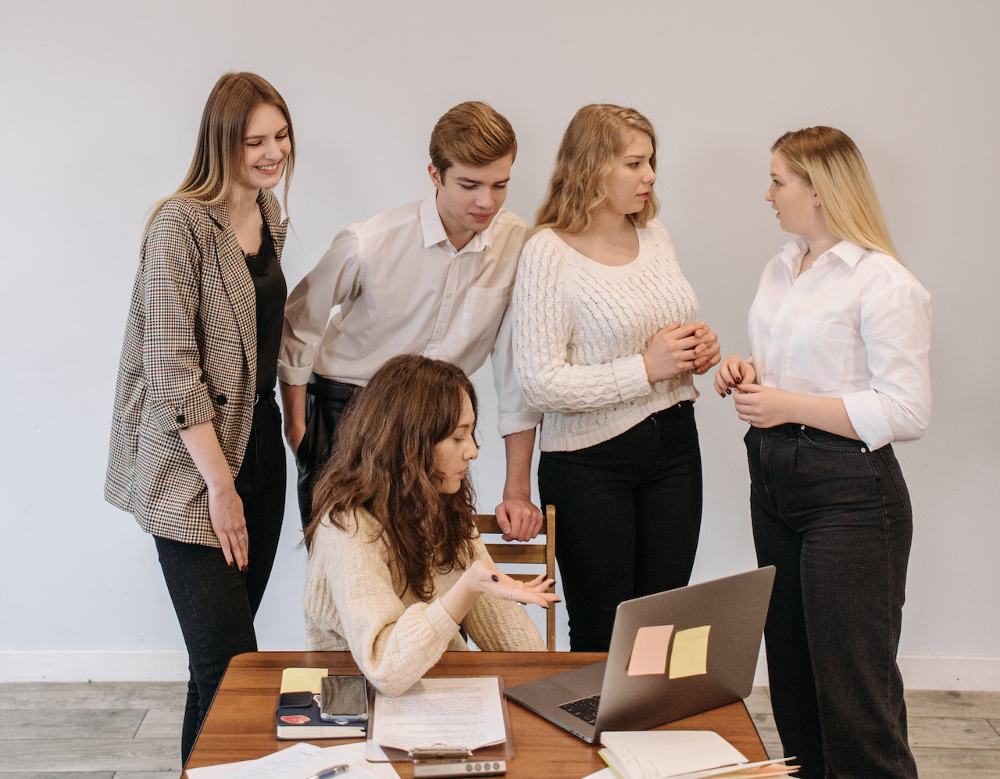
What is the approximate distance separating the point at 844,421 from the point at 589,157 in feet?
2.56

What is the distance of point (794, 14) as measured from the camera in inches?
108

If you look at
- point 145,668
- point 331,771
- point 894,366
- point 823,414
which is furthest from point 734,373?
point 145,668

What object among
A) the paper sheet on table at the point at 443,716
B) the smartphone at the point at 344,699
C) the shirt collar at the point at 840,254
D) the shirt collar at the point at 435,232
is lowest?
the paper sheet on table at the point at 443,716

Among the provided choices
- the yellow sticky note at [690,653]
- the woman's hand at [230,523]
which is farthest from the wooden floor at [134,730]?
the yellow sticky note at [690,653]

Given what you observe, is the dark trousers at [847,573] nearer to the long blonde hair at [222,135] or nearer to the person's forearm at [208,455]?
the person's forearm at [208,455]

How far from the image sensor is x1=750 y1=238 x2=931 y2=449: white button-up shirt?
1.86m

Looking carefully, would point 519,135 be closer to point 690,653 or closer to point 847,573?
point 847,573

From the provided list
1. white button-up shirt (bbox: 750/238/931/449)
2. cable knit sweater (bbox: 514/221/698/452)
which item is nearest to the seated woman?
cable knit sweater (bbox: 514/221/698/452)

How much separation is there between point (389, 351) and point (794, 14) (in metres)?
1.52

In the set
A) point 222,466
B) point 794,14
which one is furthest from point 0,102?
point 794,14

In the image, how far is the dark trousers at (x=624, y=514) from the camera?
2148mm

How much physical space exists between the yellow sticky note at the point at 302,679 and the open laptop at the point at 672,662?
294mm

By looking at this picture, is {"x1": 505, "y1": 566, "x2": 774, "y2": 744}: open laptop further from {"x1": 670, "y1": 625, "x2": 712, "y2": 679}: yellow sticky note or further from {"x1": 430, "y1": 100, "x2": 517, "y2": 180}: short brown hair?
{"x1": 430, "y1": 100, "x2": 517, "y2": 180}: short brown hair

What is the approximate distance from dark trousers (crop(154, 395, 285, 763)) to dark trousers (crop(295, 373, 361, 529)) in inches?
9.1
